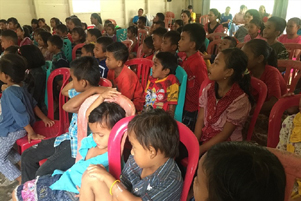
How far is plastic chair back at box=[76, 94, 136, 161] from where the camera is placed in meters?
1.24

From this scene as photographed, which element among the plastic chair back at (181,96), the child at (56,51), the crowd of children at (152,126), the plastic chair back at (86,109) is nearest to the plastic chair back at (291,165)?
the crowd of children at (152,126)

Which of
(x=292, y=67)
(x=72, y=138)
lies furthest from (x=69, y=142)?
(x=292, y=67)

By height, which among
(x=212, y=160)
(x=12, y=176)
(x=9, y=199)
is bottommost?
(x=9, y=199)

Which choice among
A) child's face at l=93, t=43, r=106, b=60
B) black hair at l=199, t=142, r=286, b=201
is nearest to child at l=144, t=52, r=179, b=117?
child's face at l=93, t=43, r=106, b=60

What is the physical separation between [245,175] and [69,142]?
129 centimetres

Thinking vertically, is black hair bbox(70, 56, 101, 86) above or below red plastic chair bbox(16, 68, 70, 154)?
above

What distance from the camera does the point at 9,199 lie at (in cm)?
174

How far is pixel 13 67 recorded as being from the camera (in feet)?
5.57

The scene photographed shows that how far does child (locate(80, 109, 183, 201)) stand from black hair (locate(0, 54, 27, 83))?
3.79 feet

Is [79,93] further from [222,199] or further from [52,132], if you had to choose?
[222,199]

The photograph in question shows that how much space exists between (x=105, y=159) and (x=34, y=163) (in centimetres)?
67

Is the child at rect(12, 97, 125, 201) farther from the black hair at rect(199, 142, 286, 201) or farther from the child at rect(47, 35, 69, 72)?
the child at rect(47, 35, 69, 72)

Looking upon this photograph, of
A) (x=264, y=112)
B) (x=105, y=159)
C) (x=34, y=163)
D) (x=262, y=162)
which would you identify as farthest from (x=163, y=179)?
(x=264, y=112)

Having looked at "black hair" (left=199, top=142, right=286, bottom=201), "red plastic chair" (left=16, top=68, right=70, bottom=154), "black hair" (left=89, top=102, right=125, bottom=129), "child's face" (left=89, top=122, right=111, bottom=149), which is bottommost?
"red plastic chair" (left=16, top=68, right=70, bottom=154)
